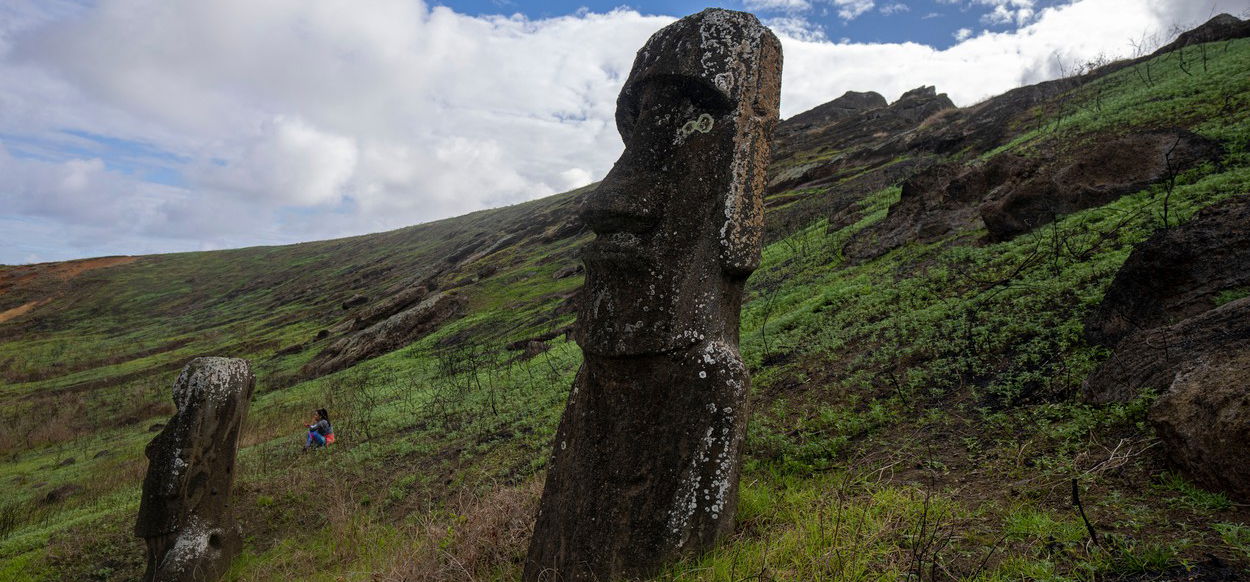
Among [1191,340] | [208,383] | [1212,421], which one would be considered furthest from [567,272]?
[1212,421]

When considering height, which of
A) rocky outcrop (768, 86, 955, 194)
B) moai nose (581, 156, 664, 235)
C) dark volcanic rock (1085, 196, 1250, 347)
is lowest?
dark volcanic rock (1085, 196, 1250, 347)

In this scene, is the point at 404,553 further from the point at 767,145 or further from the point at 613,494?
the point at 767,145

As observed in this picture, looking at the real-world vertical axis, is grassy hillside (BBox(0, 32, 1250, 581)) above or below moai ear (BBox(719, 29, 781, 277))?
below

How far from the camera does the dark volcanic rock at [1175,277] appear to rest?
5438 mm

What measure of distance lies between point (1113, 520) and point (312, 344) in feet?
138

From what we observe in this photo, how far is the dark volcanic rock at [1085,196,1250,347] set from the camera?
5438 millimetres

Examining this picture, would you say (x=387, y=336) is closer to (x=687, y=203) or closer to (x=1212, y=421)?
(x=687, y=203)

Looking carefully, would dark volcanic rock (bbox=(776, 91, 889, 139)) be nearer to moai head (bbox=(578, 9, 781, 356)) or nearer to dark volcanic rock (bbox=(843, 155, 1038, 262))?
dark volcanic rock (bbox=(843, 155, 1038, 262))

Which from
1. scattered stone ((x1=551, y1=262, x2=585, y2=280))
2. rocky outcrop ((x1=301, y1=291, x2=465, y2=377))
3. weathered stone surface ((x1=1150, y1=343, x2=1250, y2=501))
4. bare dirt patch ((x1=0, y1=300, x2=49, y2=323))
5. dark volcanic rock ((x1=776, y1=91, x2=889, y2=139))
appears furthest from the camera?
dark volcanic rock ((x1=776, y1=91, x2=889, y2=139))

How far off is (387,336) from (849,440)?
98.3 feet

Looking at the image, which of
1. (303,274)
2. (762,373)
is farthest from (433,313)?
(303,274)

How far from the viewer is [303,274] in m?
84.2

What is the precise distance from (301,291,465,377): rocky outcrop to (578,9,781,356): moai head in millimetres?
28114

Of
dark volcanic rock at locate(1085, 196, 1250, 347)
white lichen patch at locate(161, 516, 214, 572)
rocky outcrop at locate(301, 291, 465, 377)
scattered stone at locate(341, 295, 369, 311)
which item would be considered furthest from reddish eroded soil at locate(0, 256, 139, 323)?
dark volcanic rock at locate(1085, 196, 1250, 347)
